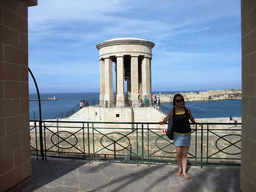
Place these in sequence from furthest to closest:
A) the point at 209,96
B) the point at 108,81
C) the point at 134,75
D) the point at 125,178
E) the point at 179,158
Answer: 1. the point at 209,96
2. the point at 108,81
3. the point at 134,75
4. the point at 179,158
5. the point at 125,178

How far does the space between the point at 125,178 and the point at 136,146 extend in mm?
7608

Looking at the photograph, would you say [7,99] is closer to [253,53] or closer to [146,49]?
[253,53]

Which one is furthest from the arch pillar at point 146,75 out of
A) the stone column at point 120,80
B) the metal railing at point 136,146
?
the metal railing at point 136,146

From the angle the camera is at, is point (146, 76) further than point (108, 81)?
Yes

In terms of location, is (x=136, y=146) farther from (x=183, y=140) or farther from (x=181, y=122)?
(x=181, y=122)

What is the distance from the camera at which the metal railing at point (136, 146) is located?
17.0ft

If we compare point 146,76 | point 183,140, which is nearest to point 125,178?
point 183,140

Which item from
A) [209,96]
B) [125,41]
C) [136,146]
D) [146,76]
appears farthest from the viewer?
[209,96]

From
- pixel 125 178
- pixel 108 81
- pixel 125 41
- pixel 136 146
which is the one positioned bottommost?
pixel 136 146

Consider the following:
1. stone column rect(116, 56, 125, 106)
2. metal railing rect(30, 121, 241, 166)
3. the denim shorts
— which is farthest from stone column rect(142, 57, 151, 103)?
the denim shorts

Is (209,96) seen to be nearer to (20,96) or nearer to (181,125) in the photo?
(181,125)

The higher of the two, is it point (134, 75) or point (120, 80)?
point (134, 75)

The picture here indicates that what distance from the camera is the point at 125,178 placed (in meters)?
4.30

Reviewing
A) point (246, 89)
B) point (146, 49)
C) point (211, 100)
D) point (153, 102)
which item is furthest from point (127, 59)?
point (211, 100)
